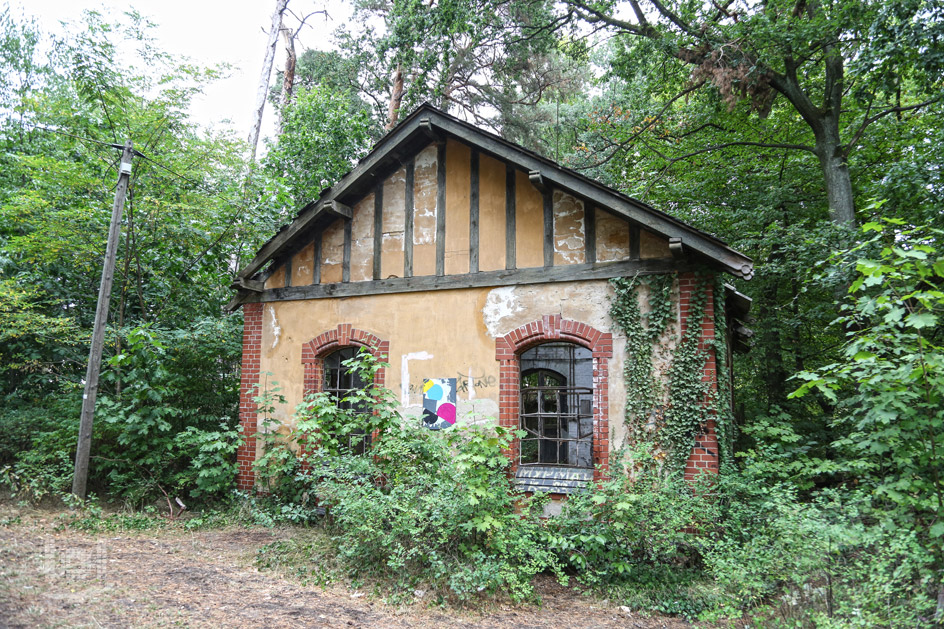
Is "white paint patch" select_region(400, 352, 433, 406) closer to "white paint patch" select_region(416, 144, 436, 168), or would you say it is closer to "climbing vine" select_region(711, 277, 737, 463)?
"white paint patch" select_region(416, 144, 436, 168)

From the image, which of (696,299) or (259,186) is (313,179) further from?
(696,299)

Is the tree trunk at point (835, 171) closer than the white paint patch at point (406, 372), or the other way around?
the white paint patch at point (406, 372)

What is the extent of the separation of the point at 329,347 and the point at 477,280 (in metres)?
2.71

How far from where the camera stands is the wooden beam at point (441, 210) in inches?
318

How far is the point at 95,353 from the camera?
8.46 meters

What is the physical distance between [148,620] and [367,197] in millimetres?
6126

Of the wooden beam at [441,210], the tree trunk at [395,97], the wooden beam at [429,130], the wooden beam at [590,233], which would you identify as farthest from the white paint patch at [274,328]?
the tree trunk at [395,97]

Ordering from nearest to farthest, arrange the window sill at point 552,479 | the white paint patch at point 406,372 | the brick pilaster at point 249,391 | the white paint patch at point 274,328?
the window sill at point 552,479, the white paint patch at point 406,372, the brick pilaster at point 249,391, the white paint patch at point 274,328

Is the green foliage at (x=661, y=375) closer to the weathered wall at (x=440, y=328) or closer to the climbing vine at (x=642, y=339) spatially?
the climbing vine at (x=642, y=339)

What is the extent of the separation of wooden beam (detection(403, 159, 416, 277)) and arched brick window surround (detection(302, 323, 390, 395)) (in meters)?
1.14

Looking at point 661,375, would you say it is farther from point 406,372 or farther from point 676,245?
point 406,372

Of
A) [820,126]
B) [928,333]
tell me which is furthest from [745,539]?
[820,126]

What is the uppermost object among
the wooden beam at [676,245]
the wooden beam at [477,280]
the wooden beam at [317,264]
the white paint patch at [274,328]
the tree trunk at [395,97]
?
the tree trunk at [395,97]

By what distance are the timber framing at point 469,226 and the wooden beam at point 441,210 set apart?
0.05 ft
